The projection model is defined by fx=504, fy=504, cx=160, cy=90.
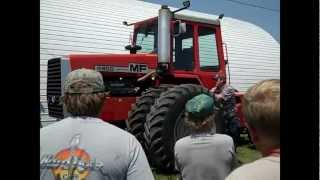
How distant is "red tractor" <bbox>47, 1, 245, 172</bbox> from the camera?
3344 millimetres

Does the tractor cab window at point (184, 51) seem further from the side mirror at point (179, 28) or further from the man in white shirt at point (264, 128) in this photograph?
→ the man in white shirt at point (264, 128)

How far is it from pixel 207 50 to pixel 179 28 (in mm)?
589

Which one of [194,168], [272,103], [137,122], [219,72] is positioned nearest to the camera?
[272,103]

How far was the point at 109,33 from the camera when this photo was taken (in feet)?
12.9

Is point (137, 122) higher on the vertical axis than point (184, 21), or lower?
lower

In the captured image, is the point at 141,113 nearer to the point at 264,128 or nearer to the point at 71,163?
the point at 71,163

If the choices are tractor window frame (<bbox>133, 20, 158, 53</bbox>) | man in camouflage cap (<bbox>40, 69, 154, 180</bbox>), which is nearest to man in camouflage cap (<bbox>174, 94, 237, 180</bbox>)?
man in camouflage cap (<bbox>40, 69, 154, 180</bbox>)

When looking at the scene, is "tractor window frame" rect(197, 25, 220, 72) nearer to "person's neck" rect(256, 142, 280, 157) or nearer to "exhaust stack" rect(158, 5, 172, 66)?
"exhaust stack" rect(158, 5, 172, 66)

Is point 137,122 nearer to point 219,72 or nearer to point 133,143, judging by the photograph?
point 219,72

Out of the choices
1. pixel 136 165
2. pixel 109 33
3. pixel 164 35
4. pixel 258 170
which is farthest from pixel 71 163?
pixel 109 33
